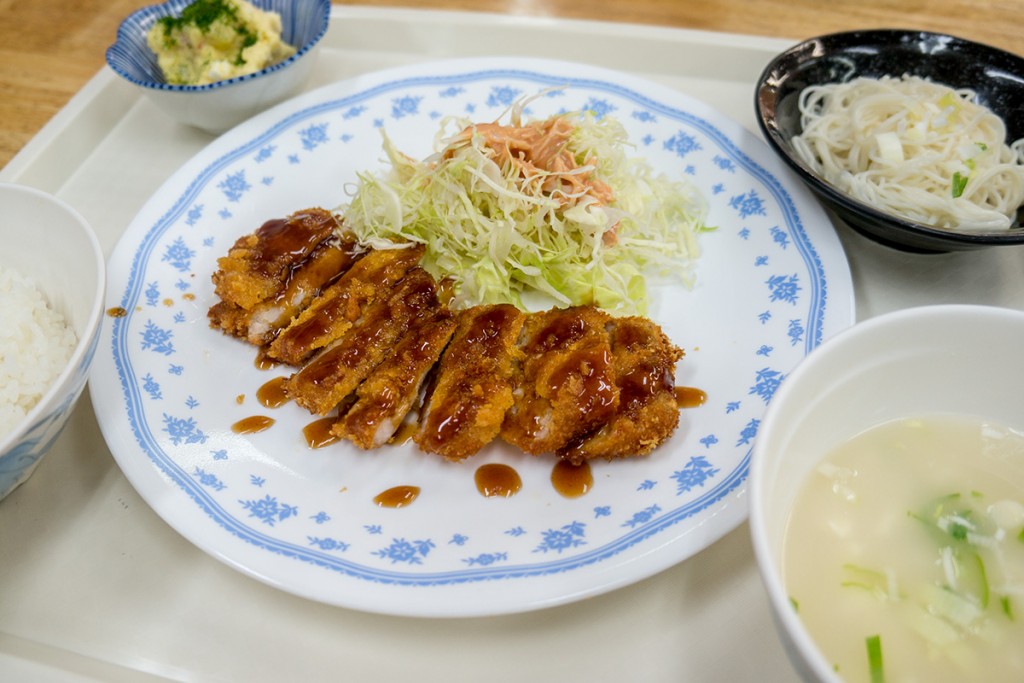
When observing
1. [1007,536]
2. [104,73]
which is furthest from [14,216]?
[1007,536]

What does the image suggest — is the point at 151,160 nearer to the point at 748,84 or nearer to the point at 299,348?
the point at 299,348

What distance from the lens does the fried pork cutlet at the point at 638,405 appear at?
7.07 ft

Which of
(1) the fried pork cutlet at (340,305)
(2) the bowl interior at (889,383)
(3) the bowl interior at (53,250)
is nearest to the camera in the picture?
(2) the bowl interior at (889,383)

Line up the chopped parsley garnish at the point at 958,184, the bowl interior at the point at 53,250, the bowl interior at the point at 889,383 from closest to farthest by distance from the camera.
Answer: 1. the bowl interior at the point at 889,383
2. the bowl interior at the point at 53,250
3. the chopped parsley garnish at the point at 958,184

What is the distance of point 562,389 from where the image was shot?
7.24 ft

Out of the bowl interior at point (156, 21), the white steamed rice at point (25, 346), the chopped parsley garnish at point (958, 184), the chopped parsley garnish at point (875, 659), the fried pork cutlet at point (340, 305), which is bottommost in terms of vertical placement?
the fried pork cutlet at point (340, 305)

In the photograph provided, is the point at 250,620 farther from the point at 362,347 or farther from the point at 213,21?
the point at 213,21

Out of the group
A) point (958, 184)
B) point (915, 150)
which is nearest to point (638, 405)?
→ point (958, 184)

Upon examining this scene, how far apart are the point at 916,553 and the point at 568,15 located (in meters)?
3.46

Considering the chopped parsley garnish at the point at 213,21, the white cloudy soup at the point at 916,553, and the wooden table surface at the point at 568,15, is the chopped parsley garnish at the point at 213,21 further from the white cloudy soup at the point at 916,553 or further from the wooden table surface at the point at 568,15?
the white cloudy soup at the point at 916,553

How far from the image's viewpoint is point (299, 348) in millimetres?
2469

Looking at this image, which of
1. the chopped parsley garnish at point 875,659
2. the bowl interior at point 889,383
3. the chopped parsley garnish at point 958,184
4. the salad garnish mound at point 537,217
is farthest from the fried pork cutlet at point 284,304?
the chopped parsley garnish at point 958,184

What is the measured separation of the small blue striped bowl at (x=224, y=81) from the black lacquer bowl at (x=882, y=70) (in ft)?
6.69

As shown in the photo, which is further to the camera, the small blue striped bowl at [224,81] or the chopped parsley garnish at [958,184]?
the small blue striped bowl at [224,81]
